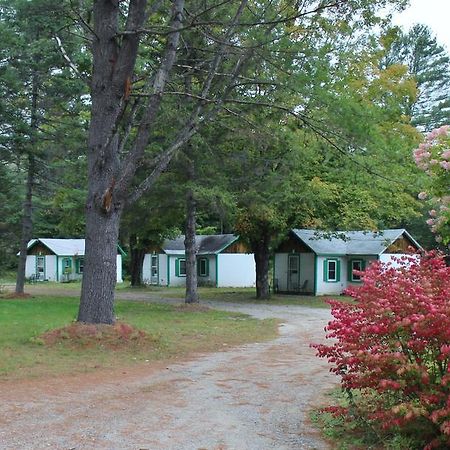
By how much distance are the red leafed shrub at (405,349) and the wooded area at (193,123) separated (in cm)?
651

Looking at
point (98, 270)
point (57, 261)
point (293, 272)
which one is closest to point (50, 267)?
point (57, 261)

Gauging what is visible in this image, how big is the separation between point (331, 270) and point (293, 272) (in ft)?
7.00

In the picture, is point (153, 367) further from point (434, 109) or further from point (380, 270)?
point (434, 109)

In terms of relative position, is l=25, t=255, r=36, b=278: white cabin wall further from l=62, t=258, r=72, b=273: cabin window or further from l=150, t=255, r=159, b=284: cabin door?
l=150, t=255, r=159, b=284: cabin door

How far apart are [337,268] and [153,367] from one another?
74.2 feet

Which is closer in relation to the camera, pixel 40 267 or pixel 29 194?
pixel 29 194

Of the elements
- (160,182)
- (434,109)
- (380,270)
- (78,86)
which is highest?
(434,109)

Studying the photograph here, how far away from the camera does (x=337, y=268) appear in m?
31.3

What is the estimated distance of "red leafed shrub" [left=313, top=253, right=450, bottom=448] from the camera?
15.9 feet

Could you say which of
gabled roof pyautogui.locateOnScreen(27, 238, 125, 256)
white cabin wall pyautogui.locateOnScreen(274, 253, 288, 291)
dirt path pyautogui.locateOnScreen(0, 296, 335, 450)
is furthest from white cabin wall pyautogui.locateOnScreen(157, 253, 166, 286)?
dirt path pyautogui.locateOnScreen(0, 296, 335, 450)

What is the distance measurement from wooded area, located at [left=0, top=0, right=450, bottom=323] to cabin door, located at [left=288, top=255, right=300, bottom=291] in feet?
13.5

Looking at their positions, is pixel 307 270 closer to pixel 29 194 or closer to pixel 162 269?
pixel 162 269

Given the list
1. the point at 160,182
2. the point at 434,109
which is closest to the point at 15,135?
the point at 160,182

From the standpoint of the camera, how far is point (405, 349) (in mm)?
5199
